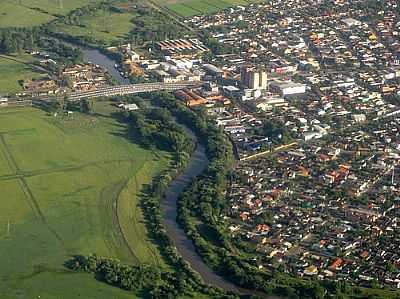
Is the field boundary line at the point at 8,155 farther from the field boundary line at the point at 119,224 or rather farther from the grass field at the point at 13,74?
the grass field at the point at 13,74

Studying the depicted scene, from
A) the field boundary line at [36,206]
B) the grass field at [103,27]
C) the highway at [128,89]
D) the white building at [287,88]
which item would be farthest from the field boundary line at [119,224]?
the grass field at [103,27]

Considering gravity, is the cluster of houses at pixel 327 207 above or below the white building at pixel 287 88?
above

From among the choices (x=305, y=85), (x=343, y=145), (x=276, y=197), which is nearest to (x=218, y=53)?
(x=305, y=85)

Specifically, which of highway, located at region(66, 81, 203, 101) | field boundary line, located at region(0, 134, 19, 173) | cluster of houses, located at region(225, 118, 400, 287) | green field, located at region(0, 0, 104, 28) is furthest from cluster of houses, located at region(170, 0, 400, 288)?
green field, located at region(0, 0, 104, 28)

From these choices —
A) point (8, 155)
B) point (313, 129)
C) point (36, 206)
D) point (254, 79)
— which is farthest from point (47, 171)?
point (254, 79)

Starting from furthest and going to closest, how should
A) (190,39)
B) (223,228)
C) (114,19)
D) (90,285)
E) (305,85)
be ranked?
(114,19) < (190,39) < (305,85) < (223,228) < (90,285)

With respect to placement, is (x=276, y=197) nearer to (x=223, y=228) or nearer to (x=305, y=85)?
(x=223, y=228)
